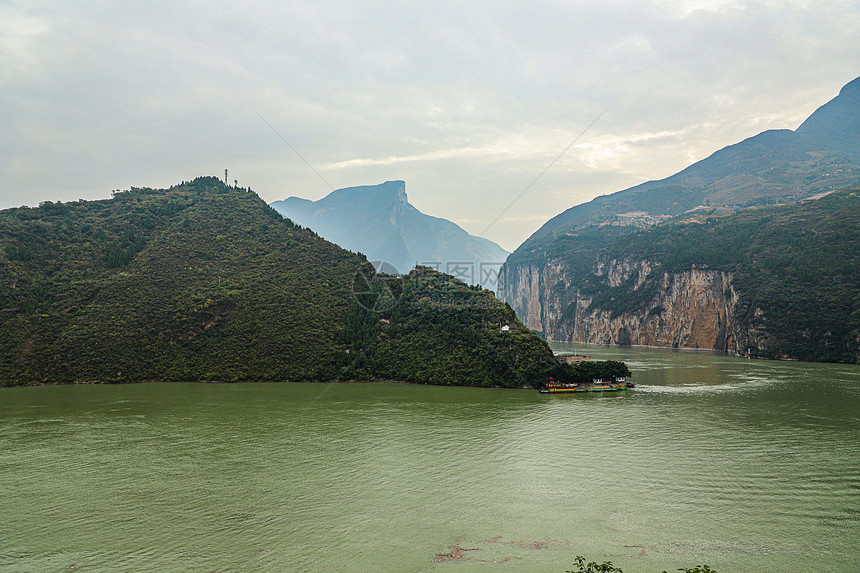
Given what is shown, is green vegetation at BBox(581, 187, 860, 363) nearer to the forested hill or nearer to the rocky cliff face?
the rocky cliff face

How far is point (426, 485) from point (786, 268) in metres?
92.1

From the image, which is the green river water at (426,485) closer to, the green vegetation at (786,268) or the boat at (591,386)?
the boat at (591,386)

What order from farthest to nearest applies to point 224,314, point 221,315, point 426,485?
point 224,314 → point 221,315 → point 426,485

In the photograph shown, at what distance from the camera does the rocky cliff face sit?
104 meters

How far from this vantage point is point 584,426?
35.7 meters

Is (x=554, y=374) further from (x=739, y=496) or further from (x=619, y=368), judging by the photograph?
(x=739, y=496)

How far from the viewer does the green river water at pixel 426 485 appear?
17016 millimetres

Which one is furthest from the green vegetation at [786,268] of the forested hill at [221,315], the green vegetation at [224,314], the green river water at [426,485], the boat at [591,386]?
the forested hill at [221,315]

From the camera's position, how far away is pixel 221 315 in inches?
2376

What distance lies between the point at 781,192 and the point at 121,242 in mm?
188517

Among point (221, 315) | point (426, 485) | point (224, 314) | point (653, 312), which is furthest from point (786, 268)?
point (426, 485)

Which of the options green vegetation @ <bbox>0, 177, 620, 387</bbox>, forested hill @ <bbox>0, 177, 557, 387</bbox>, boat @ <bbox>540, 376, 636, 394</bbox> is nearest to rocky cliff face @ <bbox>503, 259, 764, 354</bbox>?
boat @ <bbox>540, 376, 636, 394</bbox>

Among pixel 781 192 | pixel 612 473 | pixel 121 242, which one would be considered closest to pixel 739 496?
pixel 612 473

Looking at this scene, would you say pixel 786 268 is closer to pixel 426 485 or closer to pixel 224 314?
pixel 224 314
